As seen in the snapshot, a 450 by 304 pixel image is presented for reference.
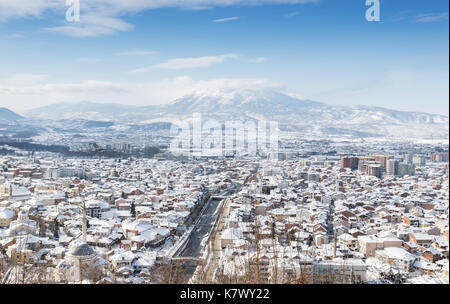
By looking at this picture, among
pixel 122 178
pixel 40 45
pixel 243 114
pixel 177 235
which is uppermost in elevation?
pixel 40 45

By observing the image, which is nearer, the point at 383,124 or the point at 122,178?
the point at 383,124

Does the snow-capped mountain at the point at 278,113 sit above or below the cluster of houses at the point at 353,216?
above

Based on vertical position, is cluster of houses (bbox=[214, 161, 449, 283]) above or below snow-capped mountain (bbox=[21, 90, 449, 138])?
below

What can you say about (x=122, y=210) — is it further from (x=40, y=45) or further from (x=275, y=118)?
(x=40, y=45)

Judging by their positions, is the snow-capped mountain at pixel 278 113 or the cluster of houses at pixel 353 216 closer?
the cluster of houses at pixel 353 216

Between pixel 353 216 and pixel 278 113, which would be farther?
pixel 353 216

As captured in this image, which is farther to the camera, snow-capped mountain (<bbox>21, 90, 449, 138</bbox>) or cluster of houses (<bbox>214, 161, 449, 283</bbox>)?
snow-capped mountain (<bbox>21, 90, 449, 138</bbox>)

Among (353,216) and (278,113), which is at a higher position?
(278,113)
